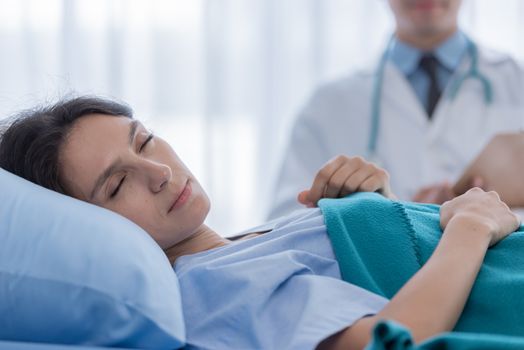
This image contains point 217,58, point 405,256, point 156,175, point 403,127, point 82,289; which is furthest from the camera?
point 217,58

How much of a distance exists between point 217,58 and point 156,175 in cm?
184

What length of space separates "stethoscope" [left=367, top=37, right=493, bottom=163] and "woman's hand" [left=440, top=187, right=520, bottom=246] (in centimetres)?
129

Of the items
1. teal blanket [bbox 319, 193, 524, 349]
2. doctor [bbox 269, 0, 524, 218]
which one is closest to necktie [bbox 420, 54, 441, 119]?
doctor [bbox 269, 0, 524, 218]

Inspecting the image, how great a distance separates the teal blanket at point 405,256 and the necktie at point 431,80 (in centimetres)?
132

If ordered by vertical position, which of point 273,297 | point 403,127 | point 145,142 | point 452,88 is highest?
point 145,142

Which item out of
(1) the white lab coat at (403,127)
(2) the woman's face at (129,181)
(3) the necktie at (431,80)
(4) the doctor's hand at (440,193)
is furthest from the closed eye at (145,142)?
(3) the necktie at (431,80)

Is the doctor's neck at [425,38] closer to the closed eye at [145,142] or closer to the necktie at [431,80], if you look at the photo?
the necktie at [431,80]

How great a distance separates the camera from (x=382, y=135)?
262cm

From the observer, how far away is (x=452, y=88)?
8.54 ft

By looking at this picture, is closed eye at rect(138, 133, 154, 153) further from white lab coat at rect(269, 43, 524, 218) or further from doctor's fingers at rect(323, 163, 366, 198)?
white lab coat at rect(269, 43, 524, 218)

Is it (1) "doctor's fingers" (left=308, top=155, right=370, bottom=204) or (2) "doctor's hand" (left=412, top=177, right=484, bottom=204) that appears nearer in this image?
(1) "doctor's fingers" (left=308, top=155, right=370, bottom=204)

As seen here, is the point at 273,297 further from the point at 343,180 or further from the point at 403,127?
the point at 403,127

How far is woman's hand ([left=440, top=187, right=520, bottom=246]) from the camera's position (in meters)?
1.18

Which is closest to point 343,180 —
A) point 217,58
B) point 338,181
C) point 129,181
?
point 338,181
